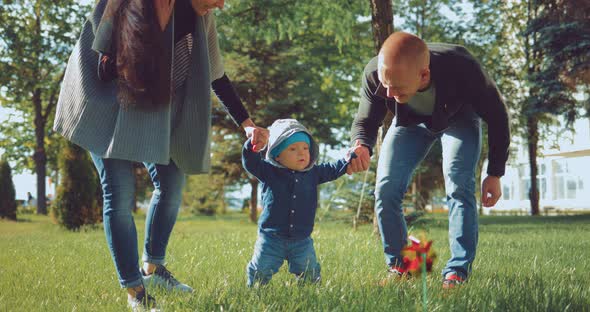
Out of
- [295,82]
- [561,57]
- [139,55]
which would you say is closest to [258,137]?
[139,55]

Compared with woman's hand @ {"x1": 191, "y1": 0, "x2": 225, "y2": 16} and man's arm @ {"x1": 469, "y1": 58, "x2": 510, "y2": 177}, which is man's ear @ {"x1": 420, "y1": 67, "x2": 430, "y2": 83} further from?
woman's hand @ {"x1": 191, "y1": 0, "x2": 225, "y2": 16}

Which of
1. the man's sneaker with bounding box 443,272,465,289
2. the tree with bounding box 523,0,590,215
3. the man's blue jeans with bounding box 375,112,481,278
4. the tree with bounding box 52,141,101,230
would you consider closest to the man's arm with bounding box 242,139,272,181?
the man's blue jeans with bounding box 375,112,481,278

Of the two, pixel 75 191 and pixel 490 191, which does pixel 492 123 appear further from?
pixel 75 191

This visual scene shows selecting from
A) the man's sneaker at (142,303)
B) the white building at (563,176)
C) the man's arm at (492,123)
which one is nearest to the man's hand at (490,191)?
the man's arm at (492,123)

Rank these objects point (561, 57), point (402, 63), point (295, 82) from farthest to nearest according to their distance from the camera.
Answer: point (295, 82) < point (561, 57) < point (402, 63)

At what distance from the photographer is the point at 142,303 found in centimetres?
308

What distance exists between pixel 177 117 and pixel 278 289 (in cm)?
123

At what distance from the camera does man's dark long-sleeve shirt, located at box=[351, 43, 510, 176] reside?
3.67 metres

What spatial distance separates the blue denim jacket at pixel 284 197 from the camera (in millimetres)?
3857

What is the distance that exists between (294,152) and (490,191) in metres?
A: 1.37

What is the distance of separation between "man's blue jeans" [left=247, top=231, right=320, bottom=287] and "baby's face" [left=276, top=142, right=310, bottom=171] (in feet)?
1.66

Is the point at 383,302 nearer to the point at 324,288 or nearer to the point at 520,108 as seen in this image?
the point at 324,288

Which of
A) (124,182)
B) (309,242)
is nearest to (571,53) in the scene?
(309,242)

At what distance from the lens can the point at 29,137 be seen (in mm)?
32438
